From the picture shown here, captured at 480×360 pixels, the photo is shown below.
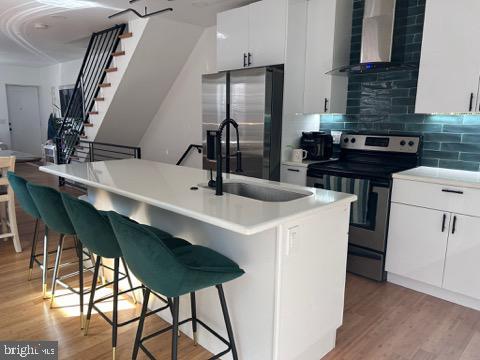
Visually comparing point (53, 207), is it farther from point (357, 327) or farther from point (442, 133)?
point (442, 133)

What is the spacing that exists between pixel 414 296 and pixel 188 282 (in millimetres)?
2130

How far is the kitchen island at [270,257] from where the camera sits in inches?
64.0

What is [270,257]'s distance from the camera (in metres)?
1.65

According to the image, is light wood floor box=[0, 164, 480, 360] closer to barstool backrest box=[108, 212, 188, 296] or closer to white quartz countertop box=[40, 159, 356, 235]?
barstool backrest box=[108, 212, 188, 296]

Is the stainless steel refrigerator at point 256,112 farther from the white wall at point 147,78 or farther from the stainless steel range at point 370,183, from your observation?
the white wall at point 147,78

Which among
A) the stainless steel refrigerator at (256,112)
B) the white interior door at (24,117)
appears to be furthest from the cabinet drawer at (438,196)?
the white interior door at (24,117)

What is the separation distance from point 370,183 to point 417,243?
0.59m

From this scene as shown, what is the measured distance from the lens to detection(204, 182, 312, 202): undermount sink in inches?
82.0

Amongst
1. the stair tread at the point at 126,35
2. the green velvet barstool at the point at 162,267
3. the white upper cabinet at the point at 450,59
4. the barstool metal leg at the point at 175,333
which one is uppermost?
the stair tread at the point at 126,35

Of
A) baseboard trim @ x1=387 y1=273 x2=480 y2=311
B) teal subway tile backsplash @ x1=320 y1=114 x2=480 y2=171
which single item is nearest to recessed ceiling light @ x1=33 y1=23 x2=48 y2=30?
teal subway tile backsplash @ x1=320 y1=114 x2=480 y2=171

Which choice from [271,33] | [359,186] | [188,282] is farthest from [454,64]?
[188,282]

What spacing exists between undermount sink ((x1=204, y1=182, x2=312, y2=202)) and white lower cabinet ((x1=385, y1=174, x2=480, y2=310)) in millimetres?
1188

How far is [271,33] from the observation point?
3.42 m

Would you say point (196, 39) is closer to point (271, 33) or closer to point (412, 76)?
point (271, 33)
